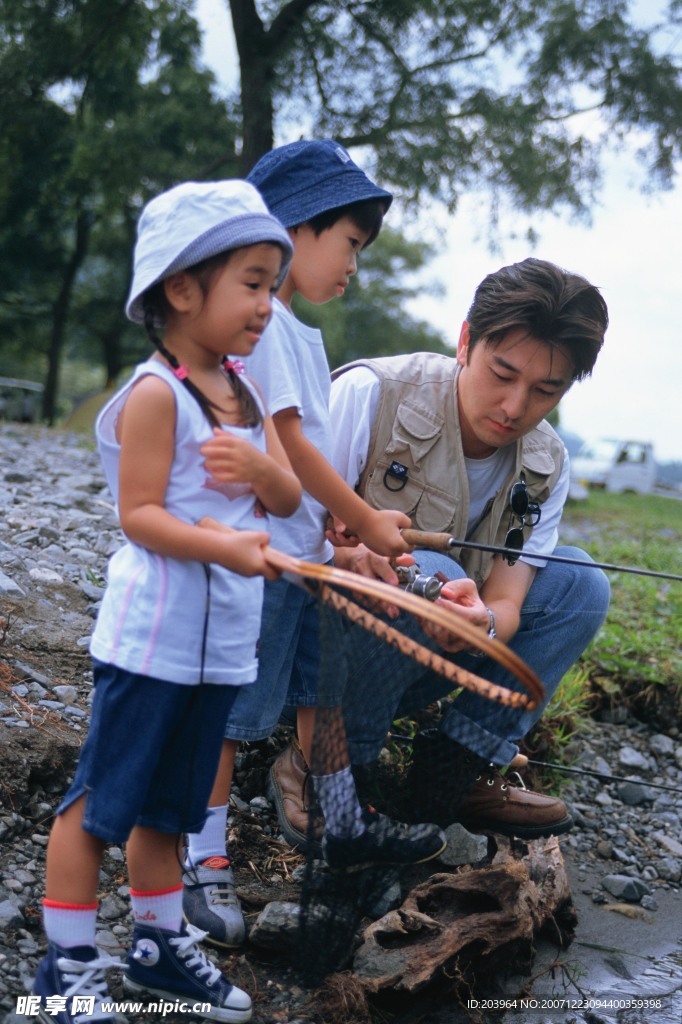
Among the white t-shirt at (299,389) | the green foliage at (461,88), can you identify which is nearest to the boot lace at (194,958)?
the white t-shirt at (299,389)

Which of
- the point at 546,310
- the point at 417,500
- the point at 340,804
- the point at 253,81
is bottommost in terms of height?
the point at 340,804

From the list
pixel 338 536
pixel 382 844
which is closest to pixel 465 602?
pixel 338 536

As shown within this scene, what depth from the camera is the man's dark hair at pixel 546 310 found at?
8.87 ft

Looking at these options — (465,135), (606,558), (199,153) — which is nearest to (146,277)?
(606,558)

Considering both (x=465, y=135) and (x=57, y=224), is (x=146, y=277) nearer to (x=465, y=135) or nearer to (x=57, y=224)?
(x=465, y=135)

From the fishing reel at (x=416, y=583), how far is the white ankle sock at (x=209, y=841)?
69cm

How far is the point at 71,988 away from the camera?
1.84 m

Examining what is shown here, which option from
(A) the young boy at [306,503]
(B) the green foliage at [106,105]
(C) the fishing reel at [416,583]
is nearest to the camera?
(A) the young boy at [306,503]

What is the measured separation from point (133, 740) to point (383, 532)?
30.2 inches

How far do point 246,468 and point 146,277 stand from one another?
38 centimetres

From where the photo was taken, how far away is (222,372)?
1946 mm

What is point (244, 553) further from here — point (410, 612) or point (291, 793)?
point (291, 793)

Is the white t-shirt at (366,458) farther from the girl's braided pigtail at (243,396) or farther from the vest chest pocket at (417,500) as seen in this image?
the girl's braided pigtail at (243,396)

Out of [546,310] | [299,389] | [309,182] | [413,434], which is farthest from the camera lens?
[413,434]
